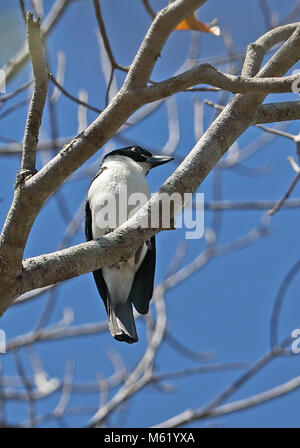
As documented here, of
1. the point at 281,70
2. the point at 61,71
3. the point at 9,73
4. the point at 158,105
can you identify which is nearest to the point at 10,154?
the point at 9,73

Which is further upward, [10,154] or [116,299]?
[10,154]

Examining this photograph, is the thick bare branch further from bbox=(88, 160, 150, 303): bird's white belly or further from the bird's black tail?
bbox=(88, 160, 150, 303): bird's white belly

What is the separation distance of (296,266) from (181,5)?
2221 mm

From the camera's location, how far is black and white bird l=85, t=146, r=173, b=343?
166 inches

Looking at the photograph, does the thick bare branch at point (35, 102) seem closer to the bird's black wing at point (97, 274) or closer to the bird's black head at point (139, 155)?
the bird's black wing at point (97, 274)

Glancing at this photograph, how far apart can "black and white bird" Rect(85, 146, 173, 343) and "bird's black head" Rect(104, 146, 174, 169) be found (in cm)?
21

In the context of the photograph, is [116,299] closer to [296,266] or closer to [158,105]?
[296,266]

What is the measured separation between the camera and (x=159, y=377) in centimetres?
405

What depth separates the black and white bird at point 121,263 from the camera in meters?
4.23

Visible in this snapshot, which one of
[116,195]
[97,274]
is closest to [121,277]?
[97,274]

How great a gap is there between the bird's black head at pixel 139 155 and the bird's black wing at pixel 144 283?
0.79 m

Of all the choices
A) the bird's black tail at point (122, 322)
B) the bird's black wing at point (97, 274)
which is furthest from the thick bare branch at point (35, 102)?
the bird's black wing at point (97, 274)

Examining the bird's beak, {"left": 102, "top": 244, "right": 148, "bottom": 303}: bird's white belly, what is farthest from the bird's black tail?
the bird's beak
